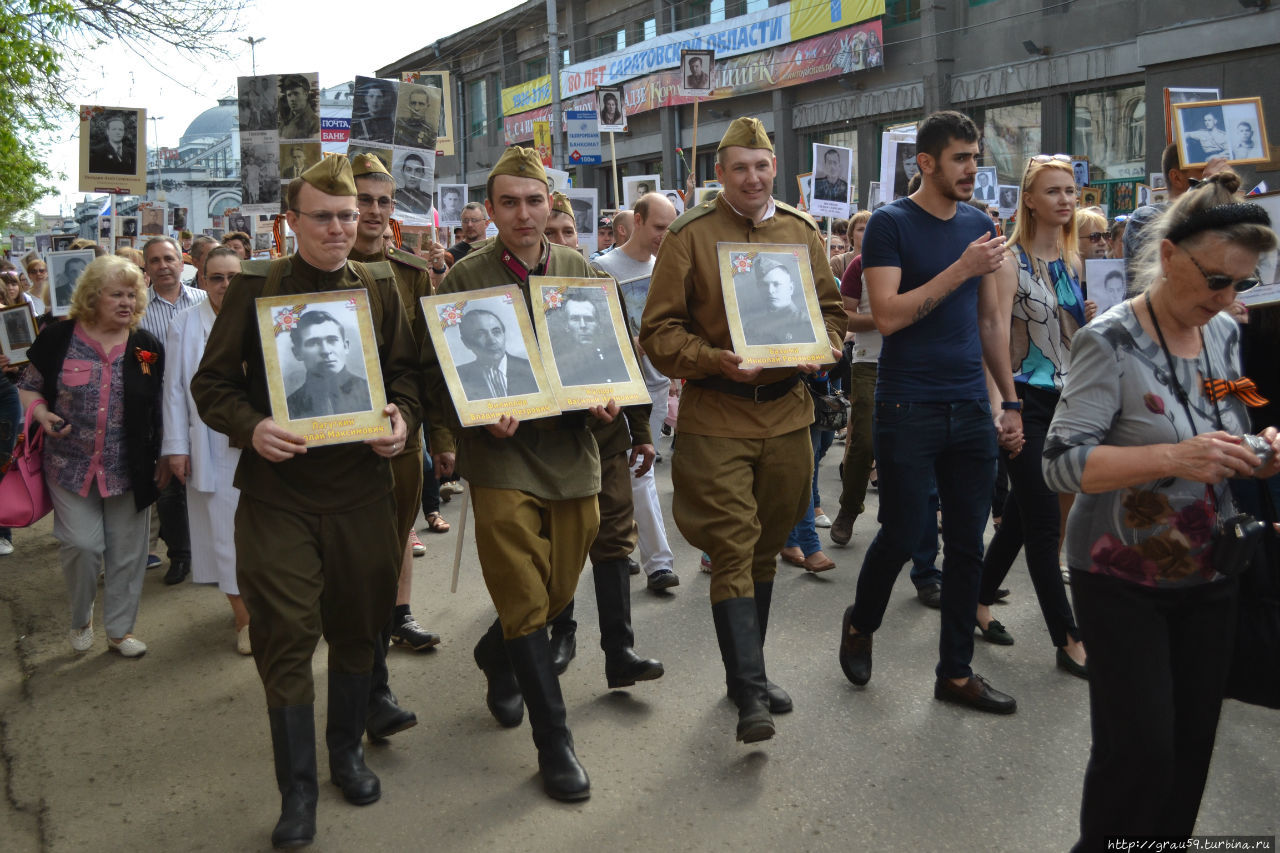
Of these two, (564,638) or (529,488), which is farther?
Answer: (564,638)

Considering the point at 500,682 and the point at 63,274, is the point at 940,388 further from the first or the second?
the point at 63,274

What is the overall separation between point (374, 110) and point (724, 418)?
5.80 m

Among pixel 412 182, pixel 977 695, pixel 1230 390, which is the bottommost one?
pixel 977 695

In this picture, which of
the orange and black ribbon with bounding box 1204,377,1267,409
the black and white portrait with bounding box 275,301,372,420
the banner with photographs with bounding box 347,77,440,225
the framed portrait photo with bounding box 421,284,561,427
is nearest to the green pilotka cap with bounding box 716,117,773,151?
the framed portrait photo with bounding box 421,284,561,427

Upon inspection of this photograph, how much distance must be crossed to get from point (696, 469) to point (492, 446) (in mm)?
829

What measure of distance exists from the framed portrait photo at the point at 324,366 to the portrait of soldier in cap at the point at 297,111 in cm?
556

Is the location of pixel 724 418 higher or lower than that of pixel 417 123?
lower

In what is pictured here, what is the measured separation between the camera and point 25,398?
6055 mm

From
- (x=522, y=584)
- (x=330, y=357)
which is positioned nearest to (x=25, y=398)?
(x=330, y=357)

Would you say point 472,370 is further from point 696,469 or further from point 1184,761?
point 1184,761

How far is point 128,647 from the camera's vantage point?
5852 mm

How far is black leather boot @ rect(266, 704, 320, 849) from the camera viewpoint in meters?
3.65

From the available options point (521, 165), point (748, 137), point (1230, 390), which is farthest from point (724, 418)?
point (1230, 390)

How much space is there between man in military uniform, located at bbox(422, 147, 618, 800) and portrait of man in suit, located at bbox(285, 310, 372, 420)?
39 cm
